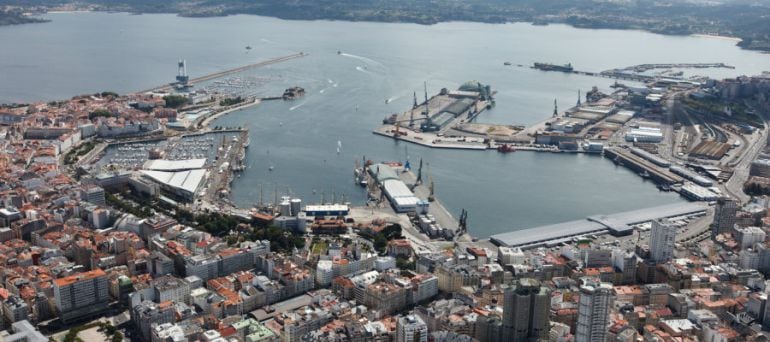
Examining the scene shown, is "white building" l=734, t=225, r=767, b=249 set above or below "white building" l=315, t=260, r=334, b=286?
above

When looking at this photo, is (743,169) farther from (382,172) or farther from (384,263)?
(384,263)

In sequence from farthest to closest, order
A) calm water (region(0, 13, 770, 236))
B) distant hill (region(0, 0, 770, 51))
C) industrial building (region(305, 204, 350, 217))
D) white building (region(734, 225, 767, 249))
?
1. distant hill (region(0, 0, 770, 51))
2. calm water (region(0, 13, 770, 236))
3. industrial building (region(305, 204, 350, 217))
4. white building (region(734, 225, 767, 249))

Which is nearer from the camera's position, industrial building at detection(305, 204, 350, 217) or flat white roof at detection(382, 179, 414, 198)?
industrial building at detection(305, 204, 350, 217)

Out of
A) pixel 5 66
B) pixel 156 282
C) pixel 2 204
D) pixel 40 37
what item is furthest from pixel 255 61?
pixel 156 282

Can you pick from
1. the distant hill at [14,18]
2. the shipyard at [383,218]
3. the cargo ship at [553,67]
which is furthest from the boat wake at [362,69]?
the distant hill at [14,18]

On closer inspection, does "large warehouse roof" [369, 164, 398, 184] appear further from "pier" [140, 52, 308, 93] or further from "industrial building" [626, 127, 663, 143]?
"pier" [140, 52, 308, 93]

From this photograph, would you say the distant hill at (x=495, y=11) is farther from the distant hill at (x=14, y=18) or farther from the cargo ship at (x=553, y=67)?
the cargo ship at (x=553, y=67)

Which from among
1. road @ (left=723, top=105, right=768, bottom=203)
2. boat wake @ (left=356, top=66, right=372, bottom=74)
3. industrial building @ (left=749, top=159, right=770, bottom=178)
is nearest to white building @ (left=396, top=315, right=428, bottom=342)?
road @ (left=723, top=105, right=768, bottom=203)

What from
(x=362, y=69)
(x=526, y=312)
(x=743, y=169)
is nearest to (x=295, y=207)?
(x=526, y=312)
